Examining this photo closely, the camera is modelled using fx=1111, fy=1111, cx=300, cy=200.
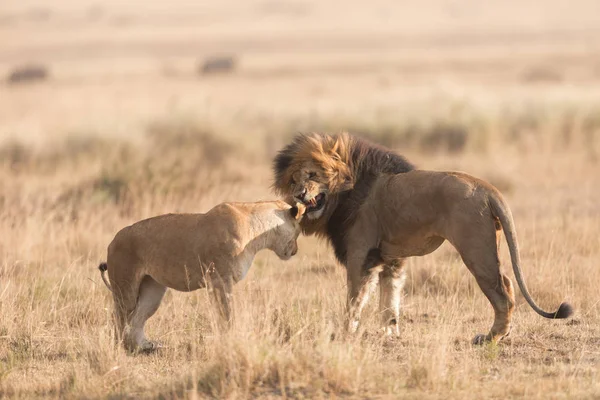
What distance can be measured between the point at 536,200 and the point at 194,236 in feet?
28.5

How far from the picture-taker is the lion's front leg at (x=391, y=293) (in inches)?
310

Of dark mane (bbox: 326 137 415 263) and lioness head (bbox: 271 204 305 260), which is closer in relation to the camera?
lioness head (bbox: 271 204 305 260)

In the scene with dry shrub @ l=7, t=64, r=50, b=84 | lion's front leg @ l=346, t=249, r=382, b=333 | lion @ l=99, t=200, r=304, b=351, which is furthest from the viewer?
dry shrub @ l=7, t=64, r=50, b=84

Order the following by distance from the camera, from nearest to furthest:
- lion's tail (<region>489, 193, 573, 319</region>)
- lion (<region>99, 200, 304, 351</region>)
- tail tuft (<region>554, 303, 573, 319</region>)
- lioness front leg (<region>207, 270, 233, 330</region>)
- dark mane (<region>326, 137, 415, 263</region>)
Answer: lioness front leg (<region>207, 270, 233, 330</region>) → lion (<region>99, 200, 304, 351</region>) → tail tuft (<region>554, 303, 573, 319</region>) → lion's tail (<region>489, 193, 573, 319</region>) → dark mane (<region>326, 137, 415, 263</region>)

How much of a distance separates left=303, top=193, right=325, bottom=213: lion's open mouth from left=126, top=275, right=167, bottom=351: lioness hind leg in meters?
1.18

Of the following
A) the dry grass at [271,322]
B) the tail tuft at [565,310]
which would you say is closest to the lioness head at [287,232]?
the dry grass at [271,322]

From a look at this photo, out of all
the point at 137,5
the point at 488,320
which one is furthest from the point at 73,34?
the point at 488,320

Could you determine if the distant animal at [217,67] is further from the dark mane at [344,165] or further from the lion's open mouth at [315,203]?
the lion's open mouth at [315,203]

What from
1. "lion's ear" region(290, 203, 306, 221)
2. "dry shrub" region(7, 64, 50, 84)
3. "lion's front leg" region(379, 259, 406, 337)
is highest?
"dry shrub" region(7, 64, 50, 84)

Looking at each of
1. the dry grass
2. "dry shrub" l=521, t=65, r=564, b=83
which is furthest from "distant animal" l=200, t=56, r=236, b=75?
the dry grass

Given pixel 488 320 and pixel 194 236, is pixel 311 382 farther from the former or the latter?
pixel 488 320

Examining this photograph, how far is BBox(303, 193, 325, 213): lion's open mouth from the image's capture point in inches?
305

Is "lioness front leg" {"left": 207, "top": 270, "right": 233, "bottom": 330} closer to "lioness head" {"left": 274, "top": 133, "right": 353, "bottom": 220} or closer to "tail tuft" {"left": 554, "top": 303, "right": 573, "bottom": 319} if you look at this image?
"lioness head" {"left": 274, "top": 133, "right": 353, "bottom": 220}

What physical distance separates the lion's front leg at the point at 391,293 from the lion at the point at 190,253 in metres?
0.95
